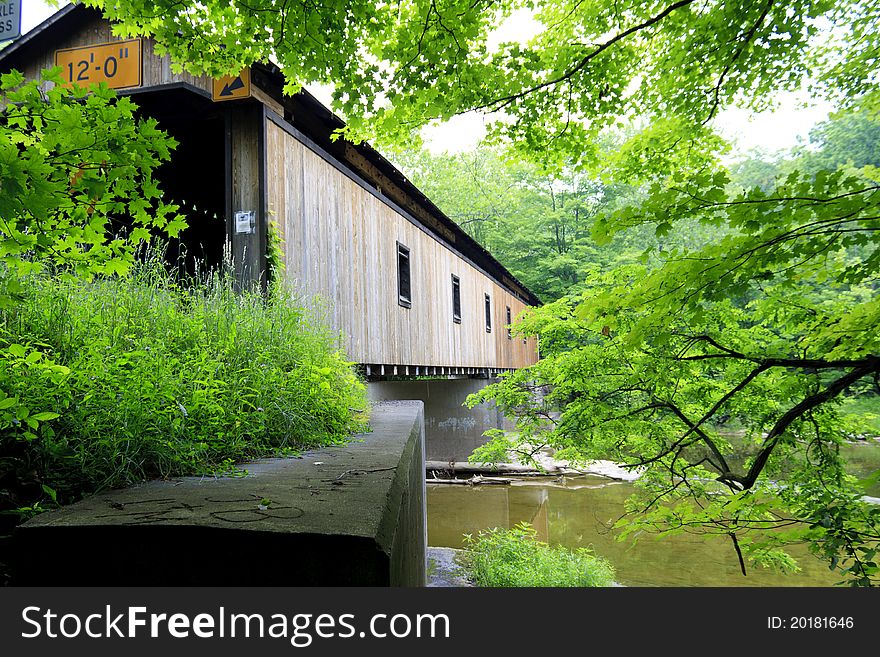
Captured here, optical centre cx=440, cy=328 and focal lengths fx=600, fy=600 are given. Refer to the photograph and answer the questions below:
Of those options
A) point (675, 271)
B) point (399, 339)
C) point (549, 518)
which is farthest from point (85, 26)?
point (549, 518)

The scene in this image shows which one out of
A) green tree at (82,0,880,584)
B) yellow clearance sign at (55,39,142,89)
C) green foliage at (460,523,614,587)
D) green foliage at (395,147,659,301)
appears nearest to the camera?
green tree at (82,0,880,584)

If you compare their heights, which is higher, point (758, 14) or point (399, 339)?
point (758, 14)

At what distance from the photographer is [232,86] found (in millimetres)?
5789

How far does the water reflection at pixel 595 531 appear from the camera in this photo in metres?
8.90

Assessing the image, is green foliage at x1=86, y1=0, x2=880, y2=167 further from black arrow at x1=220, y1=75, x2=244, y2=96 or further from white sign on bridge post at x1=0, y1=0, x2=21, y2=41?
black arrow at x1=220, y1=75, x2=244, y2=96

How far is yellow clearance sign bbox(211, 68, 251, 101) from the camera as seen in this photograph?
5734 millimetres

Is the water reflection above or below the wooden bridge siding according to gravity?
below

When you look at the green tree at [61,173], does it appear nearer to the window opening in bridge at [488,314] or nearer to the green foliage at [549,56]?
the green foliage at [549,56]

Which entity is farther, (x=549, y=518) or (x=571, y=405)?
(x=549, y=518)

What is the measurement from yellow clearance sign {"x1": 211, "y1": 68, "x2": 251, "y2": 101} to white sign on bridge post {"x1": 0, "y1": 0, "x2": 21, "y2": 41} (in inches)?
123

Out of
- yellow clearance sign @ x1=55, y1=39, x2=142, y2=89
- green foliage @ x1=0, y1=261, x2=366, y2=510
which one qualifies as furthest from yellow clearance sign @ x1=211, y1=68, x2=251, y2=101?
green foliage @ x1=0, y1=261, x2=366, y2=510

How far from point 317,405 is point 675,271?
6.35 ft
